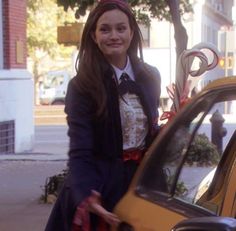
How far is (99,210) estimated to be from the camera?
12.4 ft

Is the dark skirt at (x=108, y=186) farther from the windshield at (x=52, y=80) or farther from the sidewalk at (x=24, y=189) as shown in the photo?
the windshield at (x=52, y=80)

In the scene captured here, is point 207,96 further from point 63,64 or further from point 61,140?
point 63,64

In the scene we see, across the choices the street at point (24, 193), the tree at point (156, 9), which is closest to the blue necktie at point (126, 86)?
the street at point (24, 193)

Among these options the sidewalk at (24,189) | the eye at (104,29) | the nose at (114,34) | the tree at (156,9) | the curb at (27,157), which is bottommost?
the curb at (27,157)

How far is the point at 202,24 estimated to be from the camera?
4716 centimetres

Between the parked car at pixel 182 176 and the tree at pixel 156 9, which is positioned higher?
the tree at pixel 156 9

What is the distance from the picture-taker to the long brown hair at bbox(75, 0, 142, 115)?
407cm

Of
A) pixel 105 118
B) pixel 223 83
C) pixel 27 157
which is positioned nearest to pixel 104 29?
pixel 105 118

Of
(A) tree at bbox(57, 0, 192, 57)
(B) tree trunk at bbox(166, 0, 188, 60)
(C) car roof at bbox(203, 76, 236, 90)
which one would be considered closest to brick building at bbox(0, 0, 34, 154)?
(A) tree at bbox(57, 0, 192, 57)

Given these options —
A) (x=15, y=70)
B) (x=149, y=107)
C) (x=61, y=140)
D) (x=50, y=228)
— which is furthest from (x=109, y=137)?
(x=61, y=140)

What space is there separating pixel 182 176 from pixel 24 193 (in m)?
Answer: 8.58

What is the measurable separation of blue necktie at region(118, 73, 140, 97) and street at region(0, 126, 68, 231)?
5.04 meters

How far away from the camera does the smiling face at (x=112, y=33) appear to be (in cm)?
420

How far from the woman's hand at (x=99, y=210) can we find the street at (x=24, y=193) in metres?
5.35
